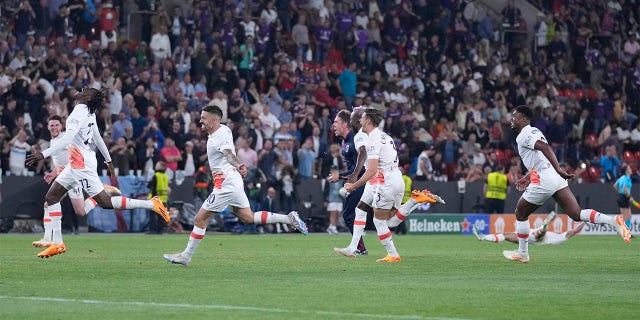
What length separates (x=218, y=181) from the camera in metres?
17.7

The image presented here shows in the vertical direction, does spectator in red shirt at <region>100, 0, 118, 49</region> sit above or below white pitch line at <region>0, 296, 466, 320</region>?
above

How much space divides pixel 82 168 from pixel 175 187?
1373 centimetres

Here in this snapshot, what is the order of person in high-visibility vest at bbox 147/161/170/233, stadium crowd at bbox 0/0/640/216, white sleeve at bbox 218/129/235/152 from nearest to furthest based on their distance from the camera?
1. white sleeve at bbox 218/129/235/152
2. person in high-visibility vest at bbox 147/161/170/233
3. stadium crowd at bbox 0/0/640/216

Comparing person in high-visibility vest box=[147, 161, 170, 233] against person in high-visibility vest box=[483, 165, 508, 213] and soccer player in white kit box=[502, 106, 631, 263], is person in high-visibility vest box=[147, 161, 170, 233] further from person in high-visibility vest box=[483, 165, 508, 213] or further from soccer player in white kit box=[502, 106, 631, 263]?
soccer player in white kit box=[502, 106, 631, 263]

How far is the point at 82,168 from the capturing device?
63.5ft

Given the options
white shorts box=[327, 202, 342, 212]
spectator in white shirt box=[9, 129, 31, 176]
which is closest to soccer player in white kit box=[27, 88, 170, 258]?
spectator in white shirt box=[9, 129, 31, 176]

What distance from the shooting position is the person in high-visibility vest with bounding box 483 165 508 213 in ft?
116

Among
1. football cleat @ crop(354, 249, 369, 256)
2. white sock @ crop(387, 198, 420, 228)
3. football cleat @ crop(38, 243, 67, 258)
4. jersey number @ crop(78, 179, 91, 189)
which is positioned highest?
jersey number @ crop(78, 179, 91, 189)

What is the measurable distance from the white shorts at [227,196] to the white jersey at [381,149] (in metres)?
2.42

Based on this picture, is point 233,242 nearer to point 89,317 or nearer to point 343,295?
point 343,295

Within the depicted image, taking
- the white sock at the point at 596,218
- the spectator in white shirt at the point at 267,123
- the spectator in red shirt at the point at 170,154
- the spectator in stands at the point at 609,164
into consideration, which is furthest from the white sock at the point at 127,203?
the spectator in stands at the point at 609,164

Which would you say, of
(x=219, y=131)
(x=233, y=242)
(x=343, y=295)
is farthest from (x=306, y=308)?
(x=233, y=242)

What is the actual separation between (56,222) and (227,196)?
390 cm

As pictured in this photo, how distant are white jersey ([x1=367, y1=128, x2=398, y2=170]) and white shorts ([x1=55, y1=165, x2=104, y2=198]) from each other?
14.1 ft
